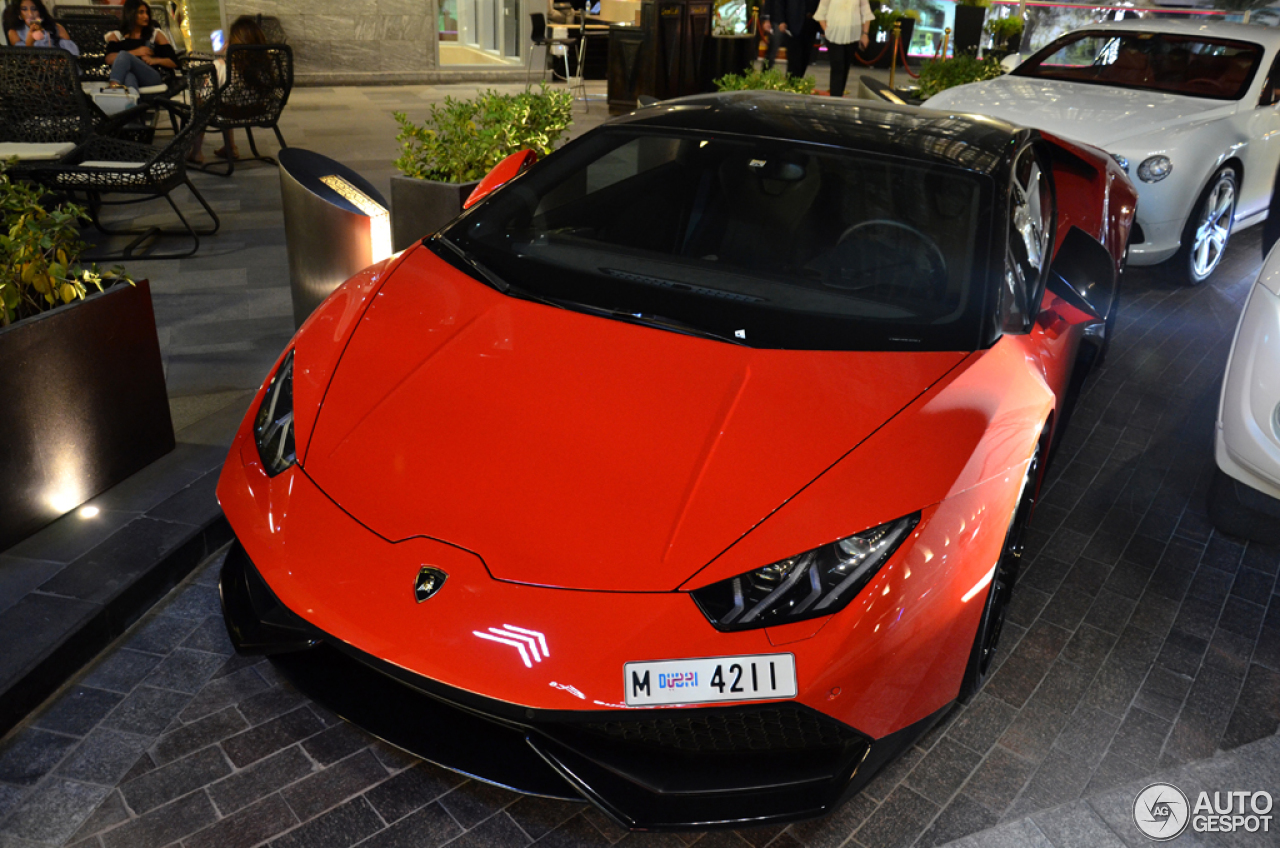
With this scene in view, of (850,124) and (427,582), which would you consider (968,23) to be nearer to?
(850,124)

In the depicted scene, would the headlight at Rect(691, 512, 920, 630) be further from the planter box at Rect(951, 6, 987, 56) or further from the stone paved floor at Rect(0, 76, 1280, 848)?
the planter box at Rect(951, 6, 987, 56)

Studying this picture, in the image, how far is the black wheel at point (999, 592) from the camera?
233 centimetres

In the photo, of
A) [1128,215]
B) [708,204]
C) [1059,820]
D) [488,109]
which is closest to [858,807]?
[1059,820]

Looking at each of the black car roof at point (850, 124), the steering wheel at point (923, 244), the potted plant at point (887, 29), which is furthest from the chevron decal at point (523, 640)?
the potted plant at point (887, 29)

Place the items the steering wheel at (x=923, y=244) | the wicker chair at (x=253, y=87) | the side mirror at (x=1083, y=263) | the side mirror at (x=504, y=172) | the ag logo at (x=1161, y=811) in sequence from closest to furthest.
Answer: the ag logo at (x=1161, y=811), the steering wheel at (x=923, y=244), the side mirror at (x=504, y=172), the side mirror at (x=1083, y=263), the wicker chair at (x=253, y=87)

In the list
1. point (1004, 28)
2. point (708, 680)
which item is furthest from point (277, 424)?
point (1004, 28)

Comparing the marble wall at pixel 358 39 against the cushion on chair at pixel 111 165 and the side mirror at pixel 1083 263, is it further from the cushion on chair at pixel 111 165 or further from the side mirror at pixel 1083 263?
the side mirror at pixel 1083 263

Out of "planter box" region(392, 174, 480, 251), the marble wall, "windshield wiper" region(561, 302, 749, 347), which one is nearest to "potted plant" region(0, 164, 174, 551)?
"windshield wiper" region(561, 302, 749, 347)

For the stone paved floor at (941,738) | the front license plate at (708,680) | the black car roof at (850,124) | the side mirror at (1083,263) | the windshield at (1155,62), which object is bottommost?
the stone paved floor at (941,738)

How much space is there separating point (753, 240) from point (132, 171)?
4.48 m

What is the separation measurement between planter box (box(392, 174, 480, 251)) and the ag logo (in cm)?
385

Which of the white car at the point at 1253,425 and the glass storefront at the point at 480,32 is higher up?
the glass storefront at the point at 480,32

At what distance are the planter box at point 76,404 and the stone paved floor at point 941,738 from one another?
406 mm

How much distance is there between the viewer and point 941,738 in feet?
8.58
